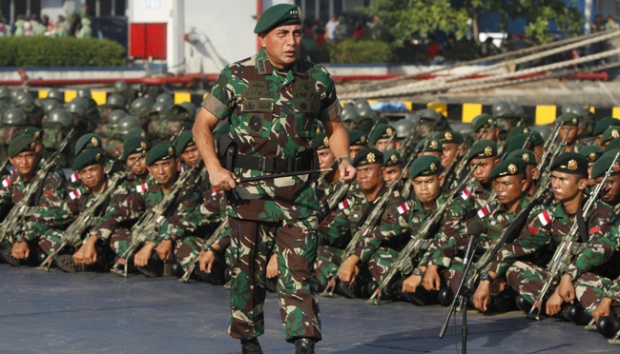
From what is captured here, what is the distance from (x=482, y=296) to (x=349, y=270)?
3.87 ft

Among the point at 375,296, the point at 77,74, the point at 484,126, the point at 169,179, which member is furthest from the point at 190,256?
the point at 77,74

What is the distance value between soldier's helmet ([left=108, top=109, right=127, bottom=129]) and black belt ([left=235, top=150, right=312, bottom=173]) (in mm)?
9548

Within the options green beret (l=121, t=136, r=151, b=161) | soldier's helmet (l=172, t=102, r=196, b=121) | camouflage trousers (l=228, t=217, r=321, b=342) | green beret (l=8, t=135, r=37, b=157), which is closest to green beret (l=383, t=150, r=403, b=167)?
green beret (l=121, t=136, r=151, b=161)

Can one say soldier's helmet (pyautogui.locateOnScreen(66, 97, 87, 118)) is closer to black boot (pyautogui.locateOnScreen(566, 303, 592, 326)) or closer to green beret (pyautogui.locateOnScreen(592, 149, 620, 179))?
green beret (pyautogui.locateOnScreen(592, 149, 620, 179))

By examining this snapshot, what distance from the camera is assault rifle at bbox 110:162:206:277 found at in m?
11.5

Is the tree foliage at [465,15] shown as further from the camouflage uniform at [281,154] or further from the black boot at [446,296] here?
the camouflage uniform at [281,154]

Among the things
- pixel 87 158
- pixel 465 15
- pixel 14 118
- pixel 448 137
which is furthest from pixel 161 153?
pixel 465 15

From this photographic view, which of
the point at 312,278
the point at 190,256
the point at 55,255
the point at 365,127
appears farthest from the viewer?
the point at 365,127

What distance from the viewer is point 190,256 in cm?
1118

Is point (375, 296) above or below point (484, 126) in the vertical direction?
below

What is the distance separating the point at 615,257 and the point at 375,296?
167 centimetres

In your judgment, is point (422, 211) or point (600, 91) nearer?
point (422, 211)

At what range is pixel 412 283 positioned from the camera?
9.84 metres

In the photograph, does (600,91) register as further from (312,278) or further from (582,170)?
(312,278)
